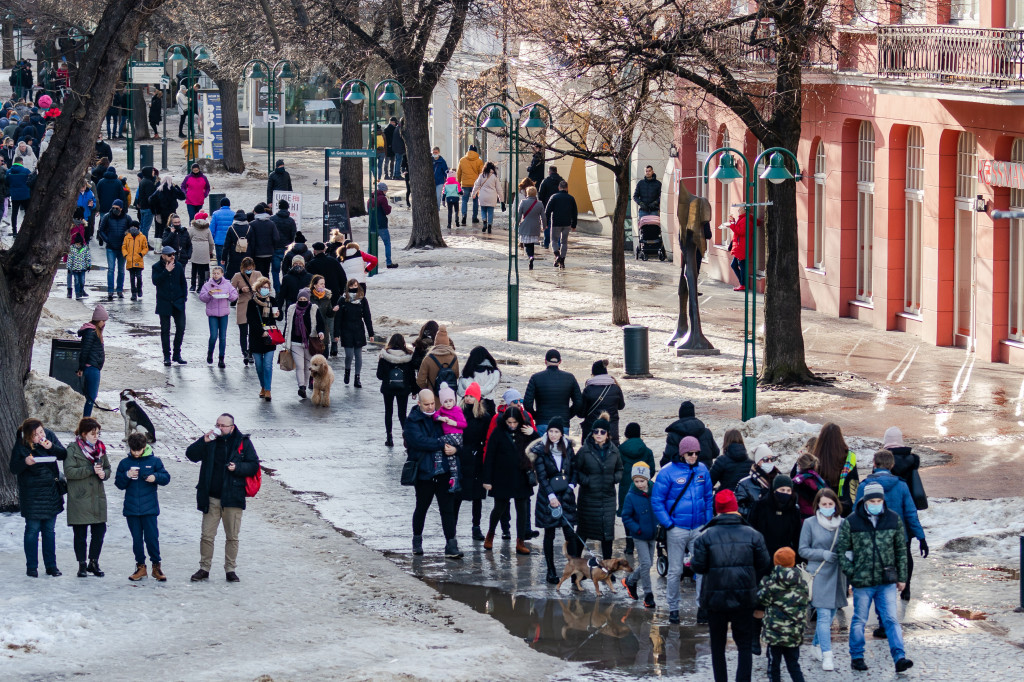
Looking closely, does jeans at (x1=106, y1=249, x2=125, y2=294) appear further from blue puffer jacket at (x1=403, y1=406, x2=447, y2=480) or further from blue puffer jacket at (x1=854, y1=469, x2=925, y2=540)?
blue puffer jacket at (x1=854, y1=469, x2=925, y2=540)

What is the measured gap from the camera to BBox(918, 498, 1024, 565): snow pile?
1391 centimetres

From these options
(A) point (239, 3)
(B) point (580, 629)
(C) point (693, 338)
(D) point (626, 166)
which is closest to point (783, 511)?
(B) point (580, 629)

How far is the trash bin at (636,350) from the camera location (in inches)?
874

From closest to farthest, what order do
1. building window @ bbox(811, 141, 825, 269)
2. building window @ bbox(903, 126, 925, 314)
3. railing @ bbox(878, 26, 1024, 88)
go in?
1. railing @ bbox(878, 26, 1024, 88)
2. building window @ bbox(903, 126, 925, 314)
3. building window @ bbox(811, 141, 825, 269)

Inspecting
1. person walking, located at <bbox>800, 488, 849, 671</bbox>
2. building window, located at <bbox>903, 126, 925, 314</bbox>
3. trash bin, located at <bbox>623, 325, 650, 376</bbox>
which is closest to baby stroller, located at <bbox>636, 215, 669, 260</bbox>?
building window, located at <bbox>903, 126, 925, 314</bbox>

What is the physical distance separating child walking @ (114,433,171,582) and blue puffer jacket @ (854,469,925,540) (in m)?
5.61

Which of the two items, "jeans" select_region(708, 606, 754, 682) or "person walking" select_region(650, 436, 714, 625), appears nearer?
"jeans" select_region(708, 606, 754, 682)

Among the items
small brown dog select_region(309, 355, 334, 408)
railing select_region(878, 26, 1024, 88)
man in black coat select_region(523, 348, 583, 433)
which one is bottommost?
small brown dog select_region(309, 355, 334, 408)

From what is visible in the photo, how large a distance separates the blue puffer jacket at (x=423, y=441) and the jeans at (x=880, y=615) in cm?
426

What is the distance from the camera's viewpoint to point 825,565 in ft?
36.0

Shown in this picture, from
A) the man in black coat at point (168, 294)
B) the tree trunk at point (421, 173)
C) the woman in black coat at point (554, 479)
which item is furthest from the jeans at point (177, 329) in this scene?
the tree trunk at point (421, 173)

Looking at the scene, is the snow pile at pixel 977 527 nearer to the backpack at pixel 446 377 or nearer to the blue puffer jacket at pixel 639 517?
the blue puffer jacket at pixel 639 517

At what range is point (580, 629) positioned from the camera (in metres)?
12.0

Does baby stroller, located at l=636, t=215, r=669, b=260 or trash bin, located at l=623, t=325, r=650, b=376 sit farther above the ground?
baby stroller, located at l=636, t=215, r=669, b=260
